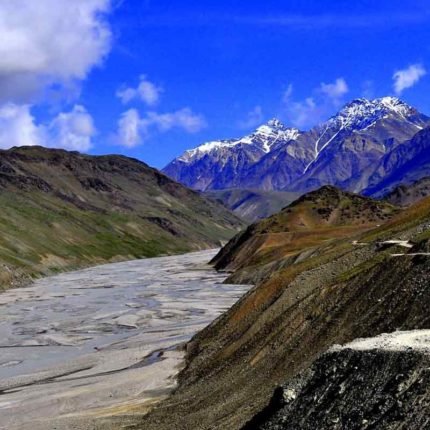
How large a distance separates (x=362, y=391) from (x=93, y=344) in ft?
157

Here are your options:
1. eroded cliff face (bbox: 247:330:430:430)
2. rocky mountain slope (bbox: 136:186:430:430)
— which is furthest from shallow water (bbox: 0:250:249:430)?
eroded cliff face (bbox: 247:330:430:430)

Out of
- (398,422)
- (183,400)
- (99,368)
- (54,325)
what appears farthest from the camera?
(54,325)

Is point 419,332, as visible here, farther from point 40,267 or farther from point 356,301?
point 40,267

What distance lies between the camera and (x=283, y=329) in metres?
45.3

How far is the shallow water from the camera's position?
43.7m

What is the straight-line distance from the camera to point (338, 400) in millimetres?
23047

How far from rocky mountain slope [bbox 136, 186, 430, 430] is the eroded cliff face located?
2.95 m

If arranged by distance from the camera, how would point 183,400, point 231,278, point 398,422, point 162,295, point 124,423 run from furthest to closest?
1. point 231,278
2. point 162,295
3. point 183,400
4. point 124,423
5. point 398,422

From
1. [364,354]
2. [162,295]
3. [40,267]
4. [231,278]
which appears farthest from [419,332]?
[40,267]

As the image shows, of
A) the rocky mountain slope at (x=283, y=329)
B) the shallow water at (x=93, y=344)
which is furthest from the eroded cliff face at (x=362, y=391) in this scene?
the shallow water at (x=93, y=344)

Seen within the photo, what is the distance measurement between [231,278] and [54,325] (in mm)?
57686

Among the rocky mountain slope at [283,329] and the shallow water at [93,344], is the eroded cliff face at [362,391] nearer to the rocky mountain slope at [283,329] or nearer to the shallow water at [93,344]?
the rocky mountain slope at [283,329]

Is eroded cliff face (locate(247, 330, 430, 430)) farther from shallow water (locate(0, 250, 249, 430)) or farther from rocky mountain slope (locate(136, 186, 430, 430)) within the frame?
shallow water (locate(0, 250, 249, 430))

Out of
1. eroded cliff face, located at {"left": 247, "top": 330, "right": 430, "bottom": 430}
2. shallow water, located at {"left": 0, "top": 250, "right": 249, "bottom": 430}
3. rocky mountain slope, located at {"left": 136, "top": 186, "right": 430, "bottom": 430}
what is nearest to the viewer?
eroded cliff face, located at {"left": 247, "top": 330, "right": 430, "bottom": 430}
